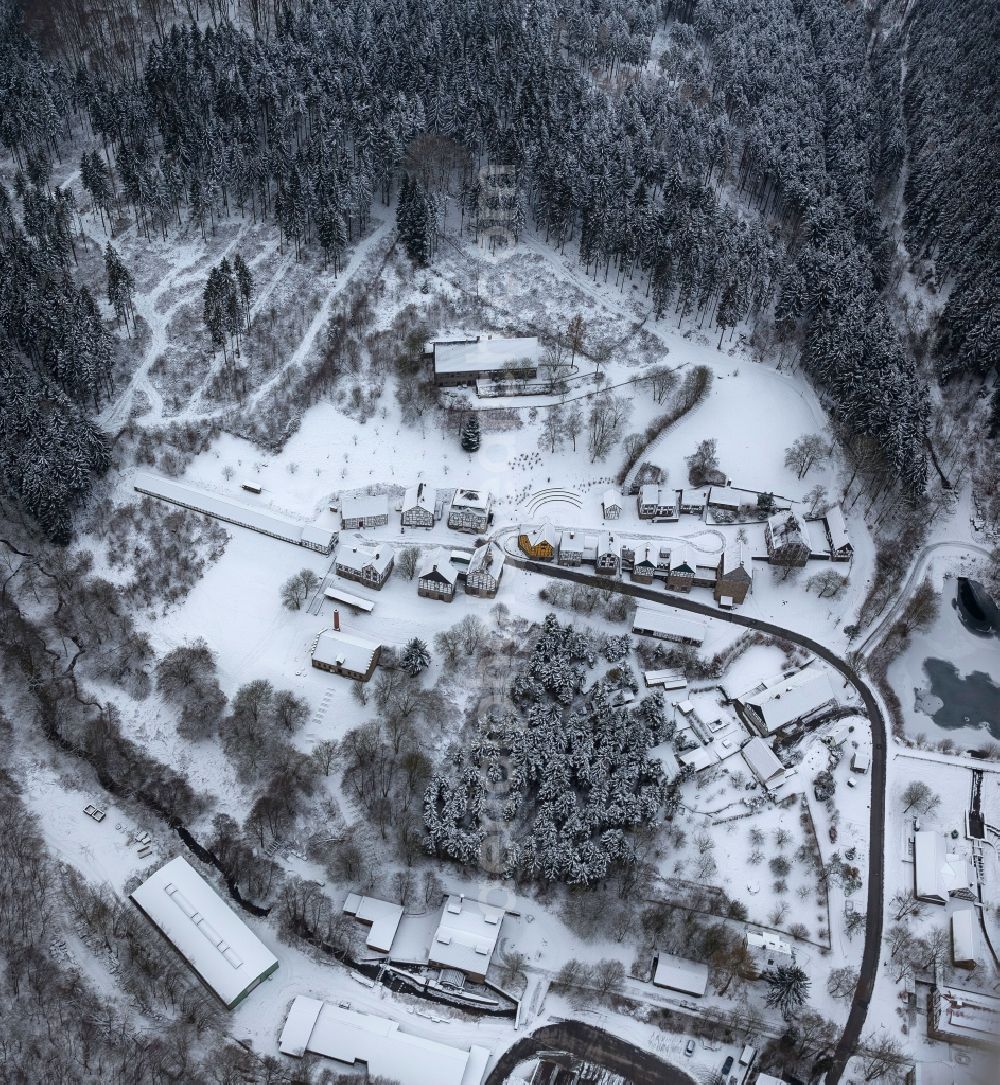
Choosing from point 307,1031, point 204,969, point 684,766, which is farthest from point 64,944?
point 684,766

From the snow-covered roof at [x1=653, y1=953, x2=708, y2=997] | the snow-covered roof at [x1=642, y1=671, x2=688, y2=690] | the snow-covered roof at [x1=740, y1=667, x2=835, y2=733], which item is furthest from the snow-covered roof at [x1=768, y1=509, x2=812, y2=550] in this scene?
the snow-covered roof at [x1=653, y1=953, x2=708, y2=997]

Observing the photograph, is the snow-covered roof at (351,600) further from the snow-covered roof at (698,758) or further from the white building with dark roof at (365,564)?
the snow-covered roof at (698,758)

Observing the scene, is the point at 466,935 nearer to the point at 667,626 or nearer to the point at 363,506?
the point at 667,626

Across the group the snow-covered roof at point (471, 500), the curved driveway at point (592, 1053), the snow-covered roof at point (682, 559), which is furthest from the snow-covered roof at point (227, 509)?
the curved driveway at point (592, 1053)

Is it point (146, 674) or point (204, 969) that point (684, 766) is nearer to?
point (204, 969)

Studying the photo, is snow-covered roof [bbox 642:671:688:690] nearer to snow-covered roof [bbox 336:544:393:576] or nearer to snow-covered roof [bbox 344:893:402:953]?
snow-covered roof [bbox 336:544:393:576]

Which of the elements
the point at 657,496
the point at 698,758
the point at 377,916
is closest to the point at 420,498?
the point at 657,496
